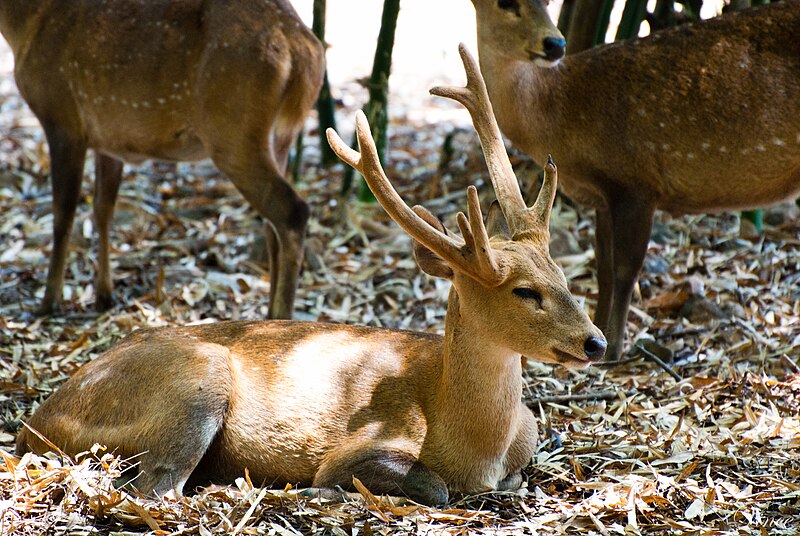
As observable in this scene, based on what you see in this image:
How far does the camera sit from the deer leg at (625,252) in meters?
5.35

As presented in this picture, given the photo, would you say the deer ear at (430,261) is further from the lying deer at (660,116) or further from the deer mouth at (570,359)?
the lying deer at (660,116)

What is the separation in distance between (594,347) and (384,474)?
0.89 m

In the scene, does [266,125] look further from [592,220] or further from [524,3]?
[592,220]

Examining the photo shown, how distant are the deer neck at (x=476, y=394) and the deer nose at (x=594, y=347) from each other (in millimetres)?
336

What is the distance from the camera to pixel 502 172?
4137mm

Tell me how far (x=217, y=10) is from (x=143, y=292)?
1878 mm

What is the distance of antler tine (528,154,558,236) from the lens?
13.0 ft

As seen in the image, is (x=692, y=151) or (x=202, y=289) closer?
(x=692, y=151)

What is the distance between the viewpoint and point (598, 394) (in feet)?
16.1

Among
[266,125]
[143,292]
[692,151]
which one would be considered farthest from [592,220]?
[143,292]

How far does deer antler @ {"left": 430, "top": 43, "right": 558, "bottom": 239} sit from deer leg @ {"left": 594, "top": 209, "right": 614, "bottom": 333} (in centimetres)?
162

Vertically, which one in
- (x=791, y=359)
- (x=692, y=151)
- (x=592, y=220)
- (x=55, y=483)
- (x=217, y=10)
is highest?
(x=217, y=10)

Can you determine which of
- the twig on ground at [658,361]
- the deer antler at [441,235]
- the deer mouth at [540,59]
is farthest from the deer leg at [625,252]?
the deer antler at [441,235]

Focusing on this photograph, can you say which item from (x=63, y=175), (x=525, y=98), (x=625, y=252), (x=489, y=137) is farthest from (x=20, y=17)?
(x=625, y=252)
